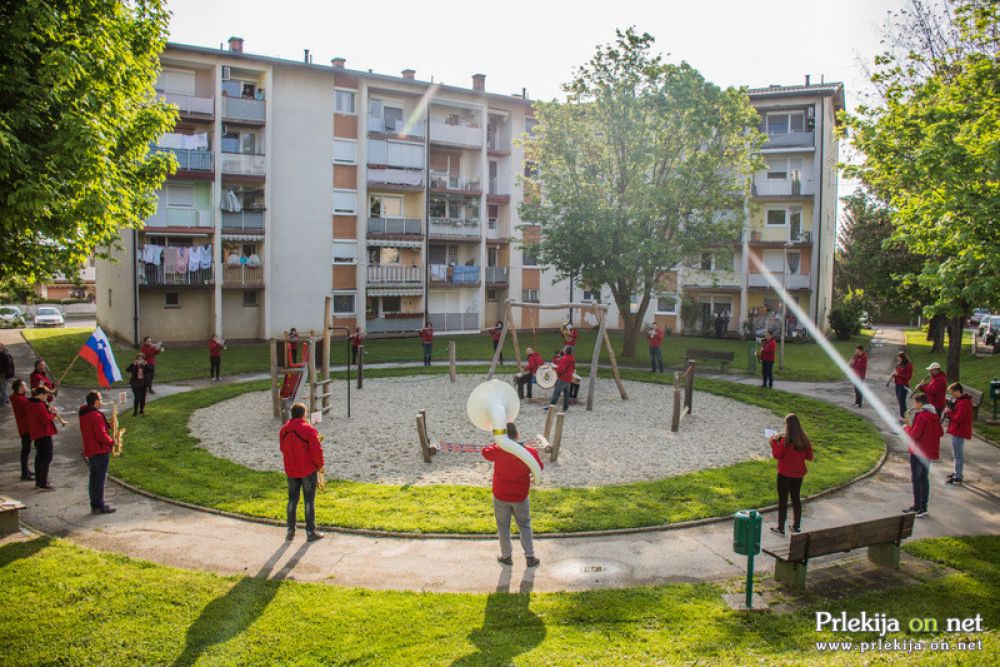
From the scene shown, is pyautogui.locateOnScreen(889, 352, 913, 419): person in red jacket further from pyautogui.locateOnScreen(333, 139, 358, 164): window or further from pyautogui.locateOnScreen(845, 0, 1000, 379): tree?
pyautogui.locateOnScreen(333, 139, 358, 164): window

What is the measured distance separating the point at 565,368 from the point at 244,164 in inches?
1029

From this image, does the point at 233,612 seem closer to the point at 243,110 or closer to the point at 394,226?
the point at 243,110

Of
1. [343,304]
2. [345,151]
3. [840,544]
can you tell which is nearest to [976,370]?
[840,544]

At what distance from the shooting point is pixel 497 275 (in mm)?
49281

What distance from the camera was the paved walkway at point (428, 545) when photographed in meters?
9.91

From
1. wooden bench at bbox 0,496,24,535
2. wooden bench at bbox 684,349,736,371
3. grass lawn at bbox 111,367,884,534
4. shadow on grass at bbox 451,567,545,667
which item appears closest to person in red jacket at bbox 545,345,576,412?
grass lawn at bbox 111,367,884,534

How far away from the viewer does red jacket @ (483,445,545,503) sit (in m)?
10.0

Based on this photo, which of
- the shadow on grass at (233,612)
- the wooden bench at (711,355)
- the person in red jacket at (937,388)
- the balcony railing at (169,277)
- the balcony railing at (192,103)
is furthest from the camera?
the balcony railing at (192,103)

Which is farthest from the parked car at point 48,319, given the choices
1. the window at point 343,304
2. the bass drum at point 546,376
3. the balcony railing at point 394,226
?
the bass drum at point 546,376

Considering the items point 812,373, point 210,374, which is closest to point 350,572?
point 210,374

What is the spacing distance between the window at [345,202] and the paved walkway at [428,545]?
30.7m

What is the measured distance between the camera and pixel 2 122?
10.4 meters

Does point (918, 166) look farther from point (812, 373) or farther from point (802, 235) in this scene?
point (802, 235)

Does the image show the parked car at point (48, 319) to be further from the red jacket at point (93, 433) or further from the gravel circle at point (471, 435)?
the red jacket at point (93, 433)
